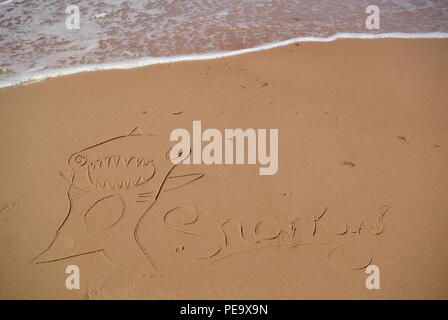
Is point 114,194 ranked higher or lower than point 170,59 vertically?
lower

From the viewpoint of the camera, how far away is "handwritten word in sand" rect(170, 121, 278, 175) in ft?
9.92

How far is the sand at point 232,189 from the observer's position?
236 cm

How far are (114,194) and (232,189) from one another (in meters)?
1.02

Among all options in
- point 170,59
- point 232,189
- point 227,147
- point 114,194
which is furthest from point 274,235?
point 170,59

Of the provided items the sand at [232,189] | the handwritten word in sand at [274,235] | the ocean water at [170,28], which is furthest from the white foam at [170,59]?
the handwritten word in sand at [274,235]

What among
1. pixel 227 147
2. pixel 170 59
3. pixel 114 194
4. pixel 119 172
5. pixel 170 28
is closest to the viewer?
pixel 114 194

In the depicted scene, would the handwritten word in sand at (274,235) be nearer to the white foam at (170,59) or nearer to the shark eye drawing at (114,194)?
the shark eye drawing at (114,194)

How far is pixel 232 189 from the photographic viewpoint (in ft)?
9.30

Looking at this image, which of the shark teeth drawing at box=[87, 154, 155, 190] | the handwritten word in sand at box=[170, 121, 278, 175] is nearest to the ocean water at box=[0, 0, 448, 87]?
the handwritten word in sand at box=[170, 121, 278, 175]

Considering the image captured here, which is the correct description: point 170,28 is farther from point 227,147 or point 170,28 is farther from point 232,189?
point 232,189

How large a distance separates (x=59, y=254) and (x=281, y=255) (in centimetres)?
168

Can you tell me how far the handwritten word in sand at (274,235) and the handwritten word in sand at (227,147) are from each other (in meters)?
0.54
